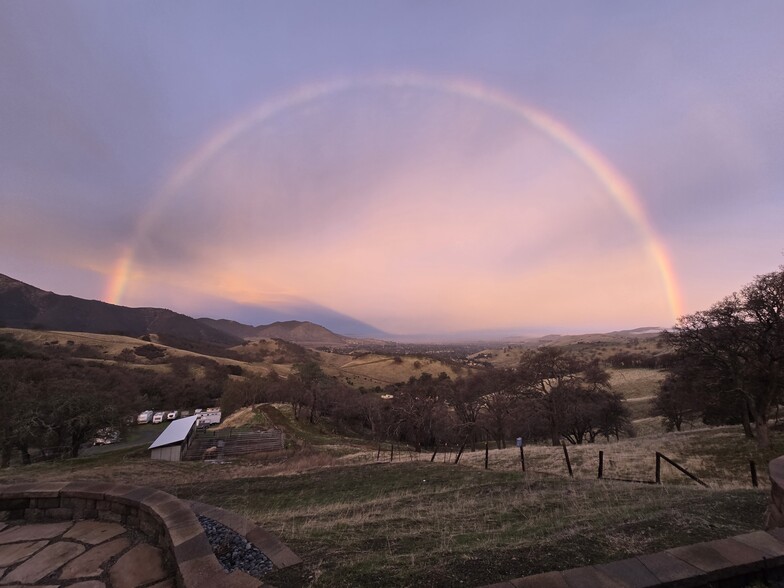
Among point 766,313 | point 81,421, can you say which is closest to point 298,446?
point 81,421

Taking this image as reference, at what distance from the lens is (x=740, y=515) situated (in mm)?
7238

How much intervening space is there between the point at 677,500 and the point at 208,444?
49.2 m

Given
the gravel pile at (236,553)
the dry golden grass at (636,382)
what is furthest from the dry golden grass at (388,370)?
the gravel pile at (236,553)

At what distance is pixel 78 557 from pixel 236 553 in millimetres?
1993

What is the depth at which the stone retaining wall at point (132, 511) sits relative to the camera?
4.27 m

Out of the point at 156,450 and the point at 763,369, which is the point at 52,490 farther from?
the point at 156,450

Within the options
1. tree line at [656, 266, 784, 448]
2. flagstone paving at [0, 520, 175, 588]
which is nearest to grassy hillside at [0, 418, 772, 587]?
flagstone paving at [0, 520, 175, 588]

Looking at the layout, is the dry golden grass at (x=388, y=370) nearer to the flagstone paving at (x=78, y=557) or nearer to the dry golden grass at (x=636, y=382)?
the dry golden grass at (x=636, y=382)

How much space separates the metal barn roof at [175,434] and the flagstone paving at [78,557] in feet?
132

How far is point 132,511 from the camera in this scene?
18.5 feet

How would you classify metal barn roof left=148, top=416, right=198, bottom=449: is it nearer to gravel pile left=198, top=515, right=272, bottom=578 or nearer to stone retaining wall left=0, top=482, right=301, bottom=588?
stone retaining wall left=0, top=482, right=301, bottom=588

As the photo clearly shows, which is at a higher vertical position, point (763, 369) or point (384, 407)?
point (763, 369)

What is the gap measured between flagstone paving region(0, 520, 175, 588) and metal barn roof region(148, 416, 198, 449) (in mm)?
40149

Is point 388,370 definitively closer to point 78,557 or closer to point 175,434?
point 175,434
